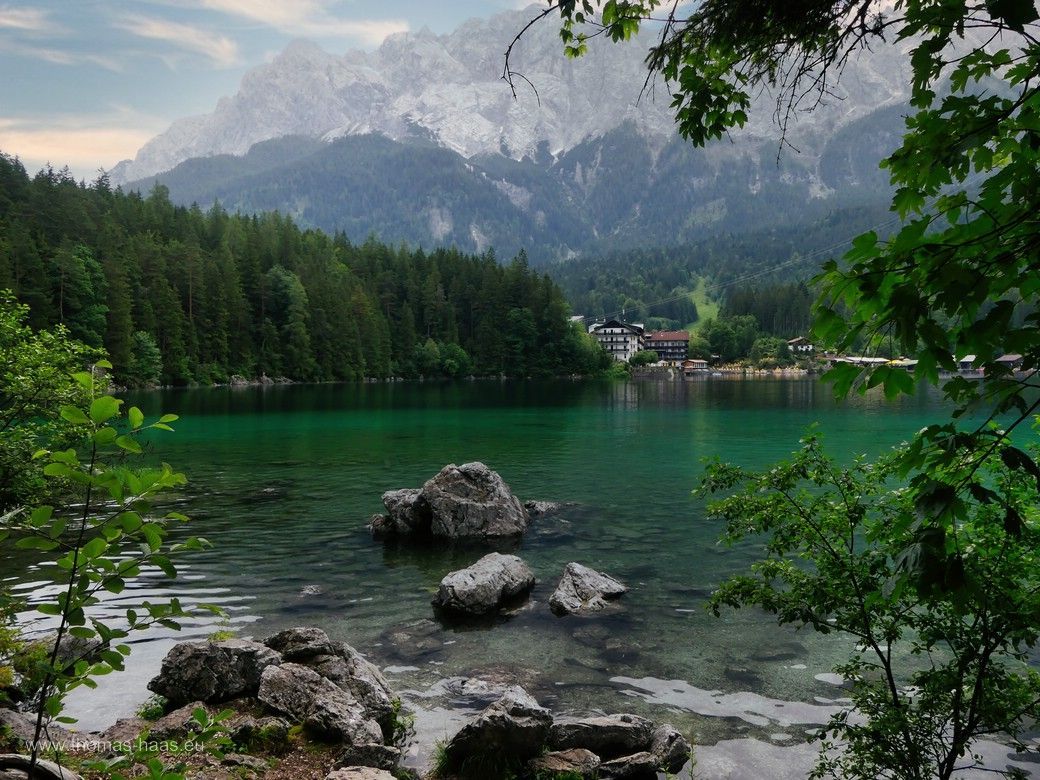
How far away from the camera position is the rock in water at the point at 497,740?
952 centimetres

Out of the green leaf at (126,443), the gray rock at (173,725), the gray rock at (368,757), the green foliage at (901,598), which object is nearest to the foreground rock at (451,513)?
the gray rock at (173,725)

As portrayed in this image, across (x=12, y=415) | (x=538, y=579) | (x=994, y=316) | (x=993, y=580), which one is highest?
(x=994, y=316)

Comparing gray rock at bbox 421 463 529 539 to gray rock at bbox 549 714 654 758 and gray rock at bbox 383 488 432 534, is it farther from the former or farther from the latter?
gray rock at bbox 549 714 654 758

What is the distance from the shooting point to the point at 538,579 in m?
19.7

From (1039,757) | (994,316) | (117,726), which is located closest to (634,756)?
(1039,757)

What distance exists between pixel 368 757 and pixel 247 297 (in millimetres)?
146966

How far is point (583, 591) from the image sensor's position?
57.1 ft

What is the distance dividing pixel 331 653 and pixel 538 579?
8787 mm

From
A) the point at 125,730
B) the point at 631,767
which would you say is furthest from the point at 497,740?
the point at 125,730

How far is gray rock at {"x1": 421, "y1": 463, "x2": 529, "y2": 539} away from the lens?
2448 centimetres

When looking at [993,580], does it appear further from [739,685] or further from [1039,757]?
[739,685]

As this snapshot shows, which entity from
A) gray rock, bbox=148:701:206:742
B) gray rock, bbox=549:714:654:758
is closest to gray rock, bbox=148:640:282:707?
gray rock, bbox=148:701:206:742

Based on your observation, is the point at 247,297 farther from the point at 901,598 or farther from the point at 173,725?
the point at 901,598

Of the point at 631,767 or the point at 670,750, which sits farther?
the point at 670,750
